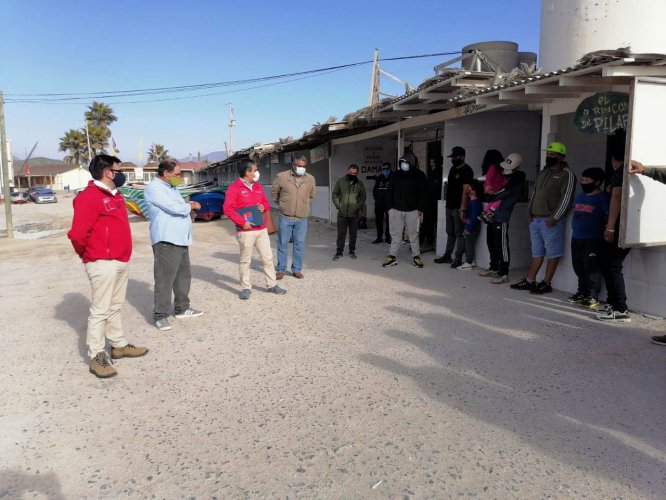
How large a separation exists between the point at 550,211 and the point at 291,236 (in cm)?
371

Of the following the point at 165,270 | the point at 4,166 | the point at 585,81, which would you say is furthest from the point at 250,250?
the point at 4,166

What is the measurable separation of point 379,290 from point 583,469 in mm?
4278

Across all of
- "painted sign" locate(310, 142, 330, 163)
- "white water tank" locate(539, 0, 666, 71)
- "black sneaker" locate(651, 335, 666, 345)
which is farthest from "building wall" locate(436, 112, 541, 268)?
"painted sign" locate(310, 142, 330, 163)

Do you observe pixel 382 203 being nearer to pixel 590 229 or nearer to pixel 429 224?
pixel 429 224

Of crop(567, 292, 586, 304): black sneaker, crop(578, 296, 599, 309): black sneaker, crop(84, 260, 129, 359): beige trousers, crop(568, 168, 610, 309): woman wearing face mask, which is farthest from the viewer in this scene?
crop(567, 292, 586, 304): black sneaker

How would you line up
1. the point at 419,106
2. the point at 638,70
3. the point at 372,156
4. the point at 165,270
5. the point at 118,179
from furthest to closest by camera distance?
the point at 372,156 < the point at 419,106 < the point at 165,270 < the point at 638,70 < the point at 118,179

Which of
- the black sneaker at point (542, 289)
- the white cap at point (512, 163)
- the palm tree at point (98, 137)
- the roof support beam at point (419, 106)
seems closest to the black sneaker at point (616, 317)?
the black sneaker at point (542, 289)

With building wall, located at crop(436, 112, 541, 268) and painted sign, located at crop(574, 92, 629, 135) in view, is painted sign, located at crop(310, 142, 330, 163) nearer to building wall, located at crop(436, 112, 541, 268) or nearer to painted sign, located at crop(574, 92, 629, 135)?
building wall, located at crop(436, 112, 541, 268)

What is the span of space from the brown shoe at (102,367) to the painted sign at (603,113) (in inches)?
217

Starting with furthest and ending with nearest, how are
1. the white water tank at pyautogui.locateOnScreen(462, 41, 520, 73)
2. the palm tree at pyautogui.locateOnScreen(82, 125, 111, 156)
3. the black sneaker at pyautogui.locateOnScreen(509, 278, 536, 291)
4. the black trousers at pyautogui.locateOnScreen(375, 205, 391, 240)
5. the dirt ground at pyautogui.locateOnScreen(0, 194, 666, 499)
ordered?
the palm tree at pyautogui.locateOnScreen(82, 125, 111, 156) < the black trousers at pyautogui.locateOnScreen(375, 205, 391, 240) < the white water tank at pyautogui.locateOnScreen(462, 41, 520, 73) < the black sneaker at pyautogui.locateOnScreen(509, 278, 536, 291) < the dirt ground at pyautogui.locateOnScreen(0, 194, 666, 499)

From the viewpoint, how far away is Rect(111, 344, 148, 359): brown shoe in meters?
4.53

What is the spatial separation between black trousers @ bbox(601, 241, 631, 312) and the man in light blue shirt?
4293 mm

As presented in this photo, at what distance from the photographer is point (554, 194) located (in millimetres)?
6277

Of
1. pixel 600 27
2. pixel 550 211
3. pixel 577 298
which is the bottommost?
pixel 577 298
